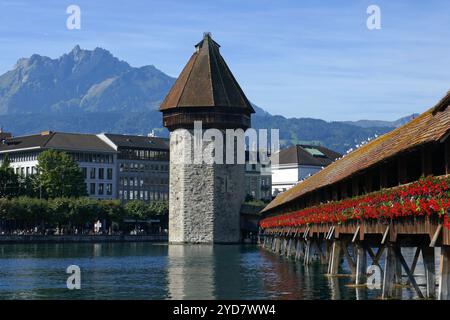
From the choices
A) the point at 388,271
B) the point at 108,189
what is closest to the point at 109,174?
the point at 108,189

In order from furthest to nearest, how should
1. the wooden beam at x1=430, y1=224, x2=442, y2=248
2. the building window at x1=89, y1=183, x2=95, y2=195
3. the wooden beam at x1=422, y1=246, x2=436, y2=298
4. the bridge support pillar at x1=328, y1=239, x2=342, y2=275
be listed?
the building window at x1=89, y1=183, x2=95, y2=195
the bridge support pillar at x1=328, y1=239, x2=342, y2=275
the wooden beam at x1=422, y1=246, x2=436, y2=298
the wooden beam at x1=430, y1=224, x2=442, y2=248

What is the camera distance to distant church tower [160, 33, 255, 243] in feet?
280

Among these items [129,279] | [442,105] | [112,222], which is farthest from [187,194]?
[442,105]

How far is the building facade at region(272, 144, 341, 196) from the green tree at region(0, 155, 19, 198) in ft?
180

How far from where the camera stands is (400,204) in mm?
22375

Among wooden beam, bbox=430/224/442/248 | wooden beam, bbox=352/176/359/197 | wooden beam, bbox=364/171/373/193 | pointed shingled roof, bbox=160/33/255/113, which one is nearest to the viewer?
wooden beam, bbox=430/224/442/248

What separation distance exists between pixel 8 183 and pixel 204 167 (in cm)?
3127

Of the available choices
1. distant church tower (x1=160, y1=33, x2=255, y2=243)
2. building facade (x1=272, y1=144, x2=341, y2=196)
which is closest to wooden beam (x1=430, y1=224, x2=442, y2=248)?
distant church tower (x1=160, y1=33, x2=255, y2=243)

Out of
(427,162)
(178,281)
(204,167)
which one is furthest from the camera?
(204,167)

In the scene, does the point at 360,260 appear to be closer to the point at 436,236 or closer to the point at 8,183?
the point at 436,236

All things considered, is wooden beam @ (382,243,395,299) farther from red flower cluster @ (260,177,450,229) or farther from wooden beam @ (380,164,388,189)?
wooden beam @ (380,164,388,189)

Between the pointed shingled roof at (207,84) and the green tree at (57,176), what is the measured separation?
26.9 meters
